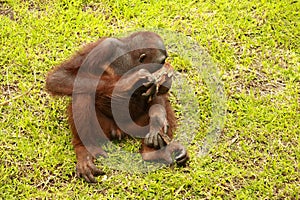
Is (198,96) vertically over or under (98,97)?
under

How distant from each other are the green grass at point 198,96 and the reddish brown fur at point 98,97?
12 centimetres

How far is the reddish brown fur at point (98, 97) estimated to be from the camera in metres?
3.72

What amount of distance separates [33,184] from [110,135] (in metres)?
0.65

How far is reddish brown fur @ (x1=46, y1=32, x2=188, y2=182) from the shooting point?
12.2 ft

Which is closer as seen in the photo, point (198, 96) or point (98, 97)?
point (98, 97)

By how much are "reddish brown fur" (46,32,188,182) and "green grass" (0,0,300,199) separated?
12 centimetres

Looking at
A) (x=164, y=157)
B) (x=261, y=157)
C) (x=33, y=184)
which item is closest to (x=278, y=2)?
(x=261, y=157)

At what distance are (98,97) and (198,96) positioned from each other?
94 cm

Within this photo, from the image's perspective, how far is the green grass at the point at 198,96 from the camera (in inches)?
146

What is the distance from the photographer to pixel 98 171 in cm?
372

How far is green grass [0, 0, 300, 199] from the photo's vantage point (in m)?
3.70

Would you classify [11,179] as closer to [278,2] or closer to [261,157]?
[261,157]

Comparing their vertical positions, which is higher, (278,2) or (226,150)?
(278,2)

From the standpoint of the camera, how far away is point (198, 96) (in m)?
4.35
